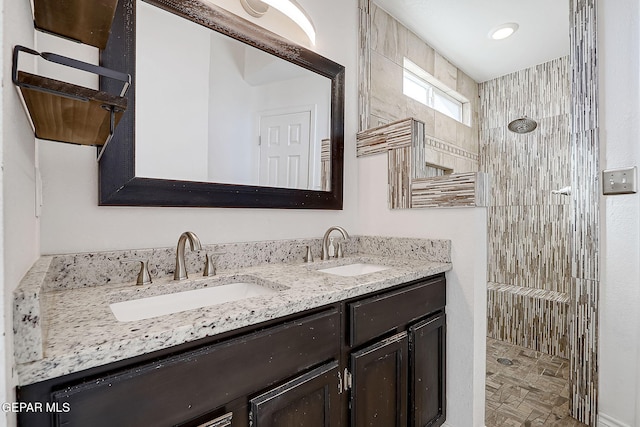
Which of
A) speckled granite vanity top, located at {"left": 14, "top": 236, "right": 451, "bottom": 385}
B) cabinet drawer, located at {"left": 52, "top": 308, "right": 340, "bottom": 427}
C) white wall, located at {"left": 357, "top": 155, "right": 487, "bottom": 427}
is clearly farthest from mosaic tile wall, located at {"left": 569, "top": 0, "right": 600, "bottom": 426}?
cabinet drawer, located at {"left": 52, "top": 308, "right": 340, "bottom": 427}

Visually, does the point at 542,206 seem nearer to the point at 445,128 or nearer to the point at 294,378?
the point at 445,128

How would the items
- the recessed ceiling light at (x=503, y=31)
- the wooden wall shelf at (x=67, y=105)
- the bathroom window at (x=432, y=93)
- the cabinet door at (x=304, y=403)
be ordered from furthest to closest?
the bathroom window at (x=432, y=93) → the recessed ceiling light at (x=503, y=31) → the cabinet door at (x=304, y=403) → the wooden wall shelf at (x=67, y=105)

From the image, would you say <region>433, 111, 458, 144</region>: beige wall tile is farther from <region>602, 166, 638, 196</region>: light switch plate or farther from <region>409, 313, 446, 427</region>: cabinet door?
<region>409, 313, 446, 427</region>: cabinet door

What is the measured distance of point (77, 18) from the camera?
725mm

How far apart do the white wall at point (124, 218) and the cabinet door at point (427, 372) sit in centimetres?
77

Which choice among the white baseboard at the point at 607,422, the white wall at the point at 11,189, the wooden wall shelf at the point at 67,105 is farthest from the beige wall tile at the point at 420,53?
the white baseboard at the point at 607,422

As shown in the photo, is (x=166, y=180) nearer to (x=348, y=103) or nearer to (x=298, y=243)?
(x=298, y=243)

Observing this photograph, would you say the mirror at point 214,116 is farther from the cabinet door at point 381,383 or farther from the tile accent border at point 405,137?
the cabinet door at point 381,383

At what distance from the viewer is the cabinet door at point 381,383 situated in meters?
1.11

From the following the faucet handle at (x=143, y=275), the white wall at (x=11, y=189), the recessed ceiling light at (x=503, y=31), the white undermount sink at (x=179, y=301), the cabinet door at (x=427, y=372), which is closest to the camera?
the white wall at (x=11, y=189)

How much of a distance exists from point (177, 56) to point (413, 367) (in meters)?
1.65

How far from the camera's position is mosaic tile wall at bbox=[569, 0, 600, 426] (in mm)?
1639

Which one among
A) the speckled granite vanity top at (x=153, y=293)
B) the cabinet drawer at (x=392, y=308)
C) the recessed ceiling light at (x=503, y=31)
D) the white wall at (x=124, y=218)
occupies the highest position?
the recessed ceiling light at (x=503, y=31)

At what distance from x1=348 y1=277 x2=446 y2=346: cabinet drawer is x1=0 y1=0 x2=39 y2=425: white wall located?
33.9 inches
